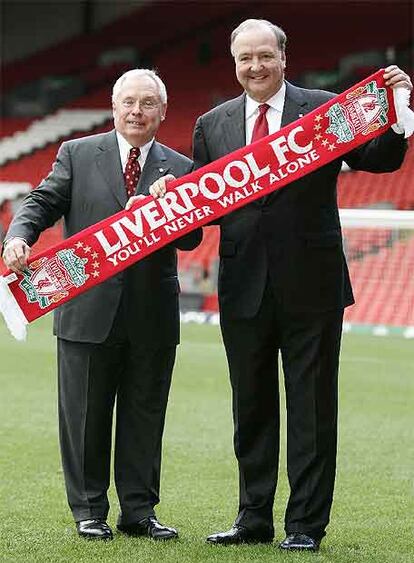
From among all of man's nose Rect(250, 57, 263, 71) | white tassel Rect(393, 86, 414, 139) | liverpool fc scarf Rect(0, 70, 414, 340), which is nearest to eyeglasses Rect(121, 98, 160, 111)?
liverpool fc scarf Rect(0, 70, 414, 340)

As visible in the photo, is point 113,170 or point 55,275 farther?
point 113,170

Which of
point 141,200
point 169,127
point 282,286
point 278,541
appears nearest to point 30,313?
point 141,200

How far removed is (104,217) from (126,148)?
276 millimetres

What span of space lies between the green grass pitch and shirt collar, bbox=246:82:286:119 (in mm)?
1588

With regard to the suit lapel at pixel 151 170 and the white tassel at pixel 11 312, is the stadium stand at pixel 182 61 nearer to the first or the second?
the suit lapel at pixel 151 170

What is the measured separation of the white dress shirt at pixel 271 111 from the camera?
16.3 ft

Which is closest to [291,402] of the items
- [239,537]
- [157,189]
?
[239,537]

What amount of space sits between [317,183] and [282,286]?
389 millimetres

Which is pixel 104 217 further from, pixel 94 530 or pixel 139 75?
pixel 94 530

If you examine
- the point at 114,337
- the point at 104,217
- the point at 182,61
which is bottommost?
the point at 114,337

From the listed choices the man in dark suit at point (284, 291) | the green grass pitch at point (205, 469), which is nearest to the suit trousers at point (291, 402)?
the man in dark suit at point (284, 291)

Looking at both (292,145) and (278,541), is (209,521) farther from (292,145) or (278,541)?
(292,145)

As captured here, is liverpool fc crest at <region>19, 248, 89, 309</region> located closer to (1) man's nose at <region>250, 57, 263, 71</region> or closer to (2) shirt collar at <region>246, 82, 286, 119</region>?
(2) shirt collar at <region>246, 82, 286, 119</region>

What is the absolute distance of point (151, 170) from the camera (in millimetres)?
5148
